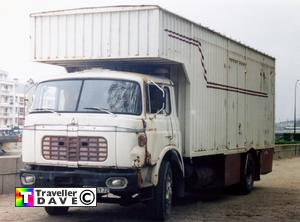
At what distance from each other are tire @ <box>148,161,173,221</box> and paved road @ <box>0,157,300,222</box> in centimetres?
39

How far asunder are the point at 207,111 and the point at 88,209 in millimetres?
3022

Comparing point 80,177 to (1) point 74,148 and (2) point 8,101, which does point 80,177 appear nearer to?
(1) point 74,148

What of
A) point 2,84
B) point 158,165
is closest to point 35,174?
point 158,165

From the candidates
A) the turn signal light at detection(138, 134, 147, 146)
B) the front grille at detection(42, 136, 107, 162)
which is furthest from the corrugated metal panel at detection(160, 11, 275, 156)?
the front grille at detection(42, 136, 107, 162)

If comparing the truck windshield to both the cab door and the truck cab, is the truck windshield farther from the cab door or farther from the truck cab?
the cab door

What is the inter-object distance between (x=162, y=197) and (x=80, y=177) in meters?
1.46

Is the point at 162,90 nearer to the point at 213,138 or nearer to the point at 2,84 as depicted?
the point at 213,138

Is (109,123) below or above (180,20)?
below

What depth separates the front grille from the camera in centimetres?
835

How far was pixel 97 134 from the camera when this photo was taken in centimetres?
836

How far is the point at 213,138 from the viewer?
11734 mm

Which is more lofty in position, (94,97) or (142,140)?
(94,97)

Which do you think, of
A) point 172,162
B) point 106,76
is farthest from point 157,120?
point 106,76

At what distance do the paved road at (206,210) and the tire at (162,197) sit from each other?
1.27 ft
